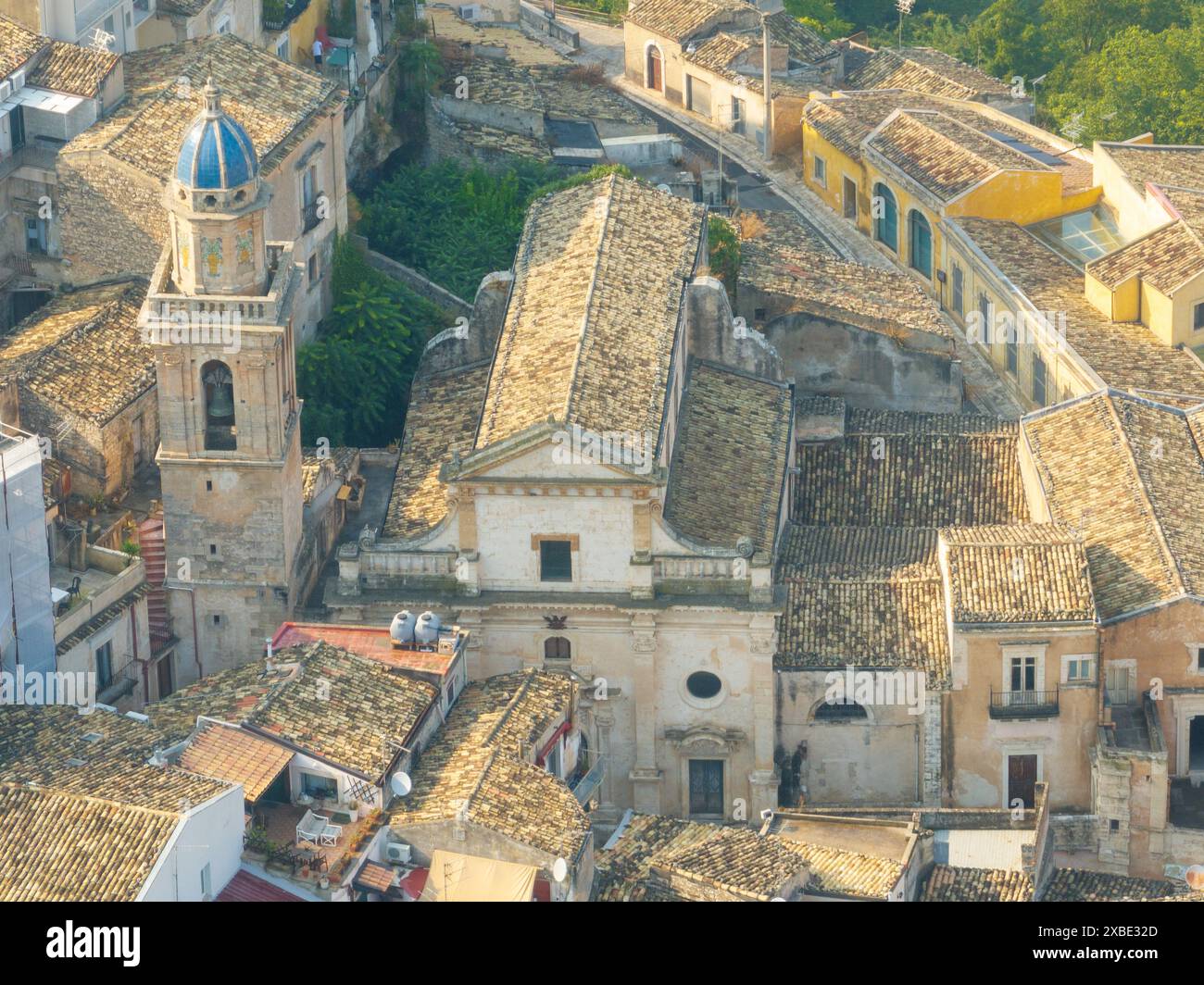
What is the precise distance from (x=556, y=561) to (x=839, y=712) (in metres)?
8.32

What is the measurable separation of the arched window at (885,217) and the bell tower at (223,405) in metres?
33.8

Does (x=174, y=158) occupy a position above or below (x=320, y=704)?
above

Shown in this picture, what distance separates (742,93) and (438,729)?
45.7 meters

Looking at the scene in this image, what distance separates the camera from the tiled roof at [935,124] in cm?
10306

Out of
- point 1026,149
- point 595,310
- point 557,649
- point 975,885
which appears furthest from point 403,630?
point 1026,149

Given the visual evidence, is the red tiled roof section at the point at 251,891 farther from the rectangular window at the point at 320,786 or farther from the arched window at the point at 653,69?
the arched window at the point at 653,69

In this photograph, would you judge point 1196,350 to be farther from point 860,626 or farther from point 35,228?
point 35,228

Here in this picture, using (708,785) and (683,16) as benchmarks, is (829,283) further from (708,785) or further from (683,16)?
(683,16)

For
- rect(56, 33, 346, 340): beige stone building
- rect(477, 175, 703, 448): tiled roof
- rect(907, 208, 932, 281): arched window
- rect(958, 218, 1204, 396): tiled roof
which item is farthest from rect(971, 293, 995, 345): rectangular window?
rect(56, 33, 346, 340): beige stone building

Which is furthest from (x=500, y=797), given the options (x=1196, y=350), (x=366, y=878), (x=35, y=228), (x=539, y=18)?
(x=539, y=18)

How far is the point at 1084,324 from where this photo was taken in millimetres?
93750

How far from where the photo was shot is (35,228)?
87000 millimetres

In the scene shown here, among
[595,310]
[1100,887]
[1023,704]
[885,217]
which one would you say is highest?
[885,217]
